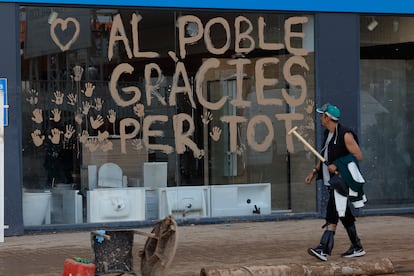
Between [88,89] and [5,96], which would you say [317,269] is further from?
[5,96]

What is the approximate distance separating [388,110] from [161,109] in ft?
14.5

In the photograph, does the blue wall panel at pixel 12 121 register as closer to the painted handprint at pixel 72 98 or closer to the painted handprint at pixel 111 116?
the painted handprint at pixel 72 98

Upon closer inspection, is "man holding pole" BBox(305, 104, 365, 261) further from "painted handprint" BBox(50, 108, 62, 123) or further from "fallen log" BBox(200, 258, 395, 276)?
"painted handprint" BBox(50, 108, 62, 123)

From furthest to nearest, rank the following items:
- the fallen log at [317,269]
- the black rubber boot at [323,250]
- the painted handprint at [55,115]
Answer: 1. the painted handprint at [55,115]
2. the black rubber boot at [323,250]
3. the fallen log at [317,269]

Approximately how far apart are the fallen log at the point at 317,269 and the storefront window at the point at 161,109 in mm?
4473

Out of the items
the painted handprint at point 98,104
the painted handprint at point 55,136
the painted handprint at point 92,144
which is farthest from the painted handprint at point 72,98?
the painted handprint at point 92,144

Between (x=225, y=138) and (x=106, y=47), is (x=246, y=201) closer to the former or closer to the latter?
(x=225, y=138)

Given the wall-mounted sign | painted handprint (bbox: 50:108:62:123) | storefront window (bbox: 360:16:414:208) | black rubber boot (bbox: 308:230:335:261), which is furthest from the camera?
storefront window (bbox: 360:16:414:208)

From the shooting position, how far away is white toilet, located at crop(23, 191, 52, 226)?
12.6 metres

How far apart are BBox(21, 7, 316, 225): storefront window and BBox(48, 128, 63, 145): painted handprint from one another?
0.02m

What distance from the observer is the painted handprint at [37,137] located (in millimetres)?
12602

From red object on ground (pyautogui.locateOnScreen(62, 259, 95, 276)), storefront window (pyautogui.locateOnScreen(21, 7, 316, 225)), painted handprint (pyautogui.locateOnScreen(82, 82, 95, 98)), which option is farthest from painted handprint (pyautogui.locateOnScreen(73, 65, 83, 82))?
red object on ground (pyautogui.locateOnScreen(62, 259, 95, 276))

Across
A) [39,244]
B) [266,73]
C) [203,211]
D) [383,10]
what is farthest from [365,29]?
[39,244]

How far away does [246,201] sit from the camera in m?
14.0
